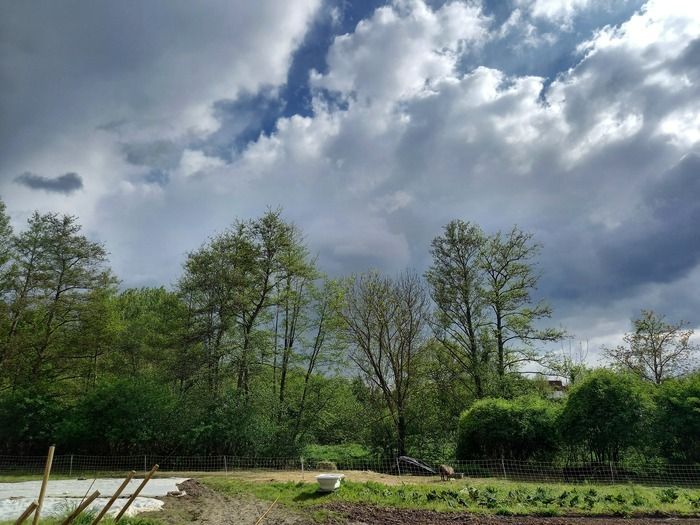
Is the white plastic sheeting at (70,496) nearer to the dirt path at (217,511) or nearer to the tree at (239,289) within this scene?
the dirt path at (217,511)

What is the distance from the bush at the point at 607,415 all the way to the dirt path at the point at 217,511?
449 inches

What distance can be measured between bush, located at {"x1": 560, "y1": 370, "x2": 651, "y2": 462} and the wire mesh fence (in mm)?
687

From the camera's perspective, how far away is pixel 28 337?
25.2 m

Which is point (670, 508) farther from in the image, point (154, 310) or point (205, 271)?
point (154, 310)

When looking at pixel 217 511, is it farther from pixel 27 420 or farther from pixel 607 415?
pixel 27 420

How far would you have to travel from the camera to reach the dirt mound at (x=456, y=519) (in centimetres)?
885

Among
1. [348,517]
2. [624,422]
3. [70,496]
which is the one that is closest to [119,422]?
[70,496]

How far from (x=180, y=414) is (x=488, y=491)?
15.8 metres

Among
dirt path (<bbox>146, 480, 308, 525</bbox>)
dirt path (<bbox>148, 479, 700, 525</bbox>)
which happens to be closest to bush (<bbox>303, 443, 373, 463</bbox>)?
dirt path (<bbox>146, 480, 308, 525</bbox>)

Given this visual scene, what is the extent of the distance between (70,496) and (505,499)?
32.0 feet

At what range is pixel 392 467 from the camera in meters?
21.0

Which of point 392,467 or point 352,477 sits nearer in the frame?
point 352,477

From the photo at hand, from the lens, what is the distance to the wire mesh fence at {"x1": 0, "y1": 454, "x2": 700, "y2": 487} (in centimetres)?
1526

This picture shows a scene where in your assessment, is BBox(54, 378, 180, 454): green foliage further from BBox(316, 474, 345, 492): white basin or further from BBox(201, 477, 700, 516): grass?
BBox(316, 474, 345, 492): white basin
